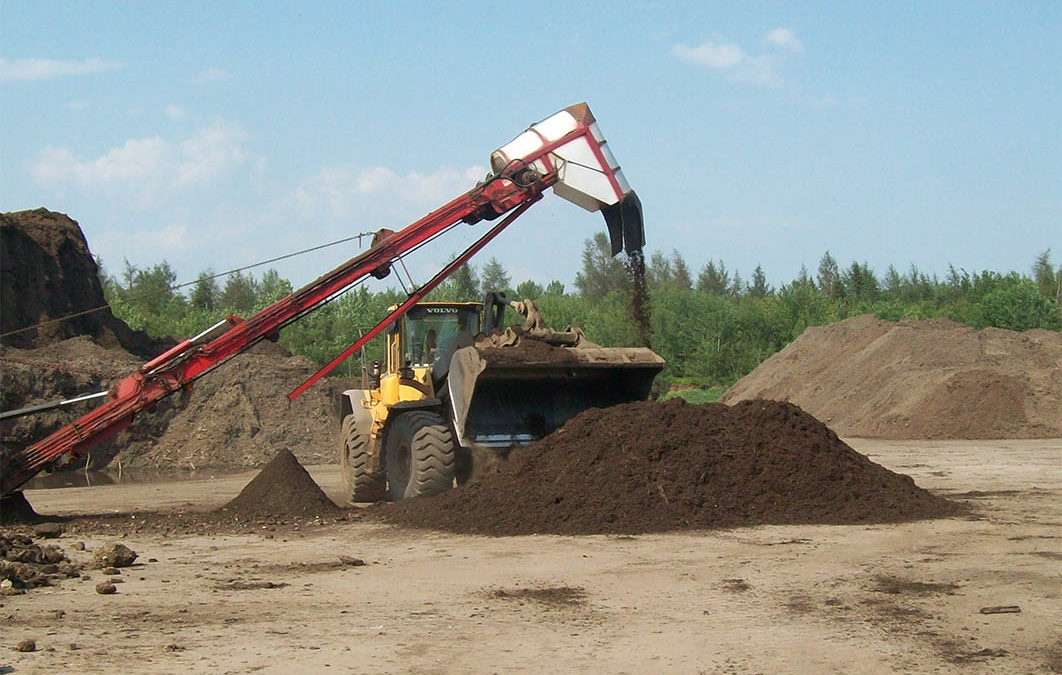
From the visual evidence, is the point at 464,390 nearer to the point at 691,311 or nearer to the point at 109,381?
the point at 109,381

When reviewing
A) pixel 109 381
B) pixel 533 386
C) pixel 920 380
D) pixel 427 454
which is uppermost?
pixel 109 381

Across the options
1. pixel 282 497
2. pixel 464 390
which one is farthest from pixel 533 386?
pixel 282 497

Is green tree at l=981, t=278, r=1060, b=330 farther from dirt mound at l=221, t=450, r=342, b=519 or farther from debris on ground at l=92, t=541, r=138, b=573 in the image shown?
debris on ground at l=92, t=541, r=138, b=573

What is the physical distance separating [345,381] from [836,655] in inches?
1018

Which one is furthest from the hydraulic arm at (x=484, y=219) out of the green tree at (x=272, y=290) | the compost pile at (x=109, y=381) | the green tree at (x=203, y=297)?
the green tree at (x=203, y=297)

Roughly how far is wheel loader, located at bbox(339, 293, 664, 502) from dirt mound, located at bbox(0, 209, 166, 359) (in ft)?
54.1

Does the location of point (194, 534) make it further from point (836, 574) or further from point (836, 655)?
point (836, 655)

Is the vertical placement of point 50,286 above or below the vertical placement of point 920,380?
above

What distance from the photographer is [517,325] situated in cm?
1317

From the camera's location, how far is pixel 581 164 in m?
13.0

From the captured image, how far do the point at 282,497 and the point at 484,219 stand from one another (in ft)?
13.2

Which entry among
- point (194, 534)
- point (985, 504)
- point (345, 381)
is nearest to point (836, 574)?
point (985, 504)

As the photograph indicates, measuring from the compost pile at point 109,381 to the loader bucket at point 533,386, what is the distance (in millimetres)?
11917

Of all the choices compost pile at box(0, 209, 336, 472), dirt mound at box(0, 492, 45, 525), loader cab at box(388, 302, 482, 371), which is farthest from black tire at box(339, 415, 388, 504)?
compost pile at box(0, 209, 336, 472)
